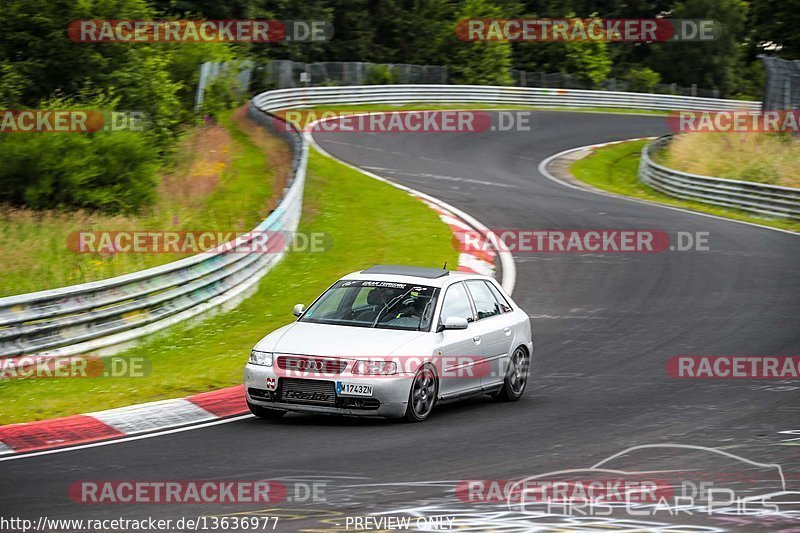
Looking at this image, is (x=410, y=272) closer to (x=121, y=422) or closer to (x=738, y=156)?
(x=121, y=422)

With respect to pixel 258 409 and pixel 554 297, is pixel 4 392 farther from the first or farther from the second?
pixel 554 297

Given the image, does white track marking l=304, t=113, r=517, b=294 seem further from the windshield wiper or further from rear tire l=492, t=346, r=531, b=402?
the windshield wiper

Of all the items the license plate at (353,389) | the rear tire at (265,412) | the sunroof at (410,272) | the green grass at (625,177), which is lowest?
the green grass at (625,177)

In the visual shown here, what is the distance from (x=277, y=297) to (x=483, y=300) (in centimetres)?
588

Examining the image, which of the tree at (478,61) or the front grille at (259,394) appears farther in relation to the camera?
the tree at (478,61)

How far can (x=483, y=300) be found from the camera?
37.8 ft

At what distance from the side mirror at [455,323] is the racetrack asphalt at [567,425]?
0.86 metres

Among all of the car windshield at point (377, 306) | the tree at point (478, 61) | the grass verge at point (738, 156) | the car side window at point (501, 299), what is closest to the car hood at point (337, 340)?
the car windshield at point (377, 306)

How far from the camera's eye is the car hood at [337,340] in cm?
974

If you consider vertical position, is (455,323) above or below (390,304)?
below

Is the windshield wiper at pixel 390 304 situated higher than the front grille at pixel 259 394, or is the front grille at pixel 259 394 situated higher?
the windshield wiper at pixel 390 304

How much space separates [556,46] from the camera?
68.9 meters

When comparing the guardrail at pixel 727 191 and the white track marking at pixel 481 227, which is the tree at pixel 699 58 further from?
the white track marking at pixel 481 227

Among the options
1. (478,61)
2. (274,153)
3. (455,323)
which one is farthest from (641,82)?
(455,323)
